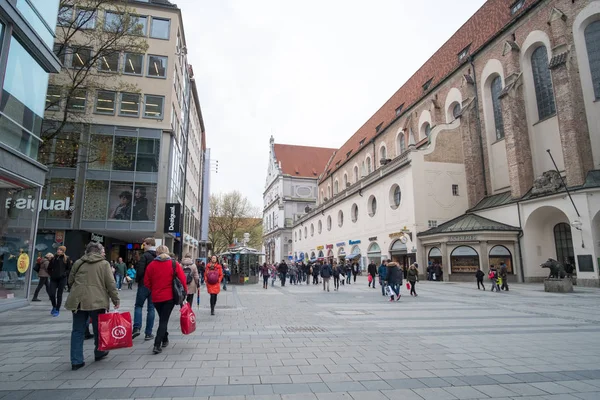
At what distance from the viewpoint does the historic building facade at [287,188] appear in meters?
82.2

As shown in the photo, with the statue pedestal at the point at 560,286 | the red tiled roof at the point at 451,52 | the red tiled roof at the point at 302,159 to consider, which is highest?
the red tiled roof at the point at 302,159

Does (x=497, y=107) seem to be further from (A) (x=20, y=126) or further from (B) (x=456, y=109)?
(A) (x=20, y=126)

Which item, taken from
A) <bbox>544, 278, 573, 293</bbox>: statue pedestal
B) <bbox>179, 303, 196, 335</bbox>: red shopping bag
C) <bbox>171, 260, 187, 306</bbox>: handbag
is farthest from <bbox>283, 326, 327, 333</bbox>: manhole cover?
<bbox>544, 278, 573, 293</bbox>: statue pedestal

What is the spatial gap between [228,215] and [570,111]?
4801cm

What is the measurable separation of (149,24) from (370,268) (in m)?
24.4

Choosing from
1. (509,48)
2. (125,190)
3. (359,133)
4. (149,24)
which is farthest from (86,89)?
(359,133)

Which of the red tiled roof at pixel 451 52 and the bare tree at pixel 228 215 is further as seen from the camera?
the bare tree at pixel 228 215

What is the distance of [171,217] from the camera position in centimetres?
2516

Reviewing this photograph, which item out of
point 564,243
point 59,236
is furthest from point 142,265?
point 564,243

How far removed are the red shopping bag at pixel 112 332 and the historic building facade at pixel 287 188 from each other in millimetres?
73661

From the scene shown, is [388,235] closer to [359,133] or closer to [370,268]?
[370,268]

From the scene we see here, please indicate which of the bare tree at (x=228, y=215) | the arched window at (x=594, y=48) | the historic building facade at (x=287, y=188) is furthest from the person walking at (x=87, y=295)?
the historic building facade at (x=287, y=188)

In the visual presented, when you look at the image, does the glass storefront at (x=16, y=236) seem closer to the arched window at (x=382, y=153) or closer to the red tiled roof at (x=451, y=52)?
the red tiled roof at (x=451, y=52)

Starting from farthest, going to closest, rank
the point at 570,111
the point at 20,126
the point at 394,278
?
the point at 570,111
the point at 394,278
the point at 20,126
